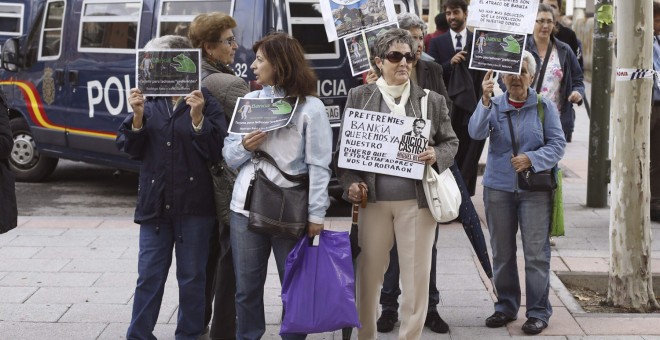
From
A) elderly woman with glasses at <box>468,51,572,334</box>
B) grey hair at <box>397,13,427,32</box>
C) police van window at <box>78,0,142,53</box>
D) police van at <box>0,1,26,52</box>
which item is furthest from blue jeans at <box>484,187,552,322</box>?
police van at <box>0,1,26,52</box>

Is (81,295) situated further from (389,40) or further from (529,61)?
(529,61)

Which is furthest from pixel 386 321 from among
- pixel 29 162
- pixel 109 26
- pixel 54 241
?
pixel 29 162

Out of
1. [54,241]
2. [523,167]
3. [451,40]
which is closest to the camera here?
[523,167]

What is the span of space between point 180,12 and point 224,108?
4.36 m

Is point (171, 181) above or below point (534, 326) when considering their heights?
above

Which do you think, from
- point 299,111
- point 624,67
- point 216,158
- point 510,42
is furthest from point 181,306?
point 624,67

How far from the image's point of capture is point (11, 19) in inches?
556

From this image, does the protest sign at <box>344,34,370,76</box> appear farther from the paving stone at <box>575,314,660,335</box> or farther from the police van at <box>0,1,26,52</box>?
the police van at <box>0,1,26,52</box>

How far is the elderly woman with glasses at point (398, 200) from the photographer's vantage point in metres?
5.34

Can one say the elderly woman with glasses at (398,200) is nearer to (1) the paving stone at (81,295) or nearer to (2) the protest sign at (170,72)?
(2) the protest sign at (170,72)

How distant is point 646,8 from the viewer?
6.58 m

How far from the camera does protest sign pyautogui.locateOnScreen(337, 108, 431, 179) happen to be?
17.4 ft

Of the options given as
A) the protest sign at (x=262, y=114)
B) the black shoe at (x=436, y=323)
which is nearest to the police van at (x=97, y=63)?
the black shoe at (x=436, y=323)

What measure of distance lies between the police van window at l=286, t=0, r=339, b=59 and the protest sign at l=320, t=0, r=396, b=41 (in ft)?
10.4
